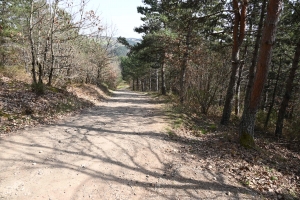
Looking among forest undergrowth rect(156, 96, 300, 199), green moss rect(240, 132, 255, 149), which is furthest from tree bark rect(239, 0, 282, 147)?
forest undergrowth rect(156, 96, 300, 199)

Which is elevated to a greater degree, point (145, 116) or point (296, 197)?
point (145, 116)

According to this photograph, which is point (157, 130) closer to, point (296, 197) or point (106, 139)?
point (106, 139)

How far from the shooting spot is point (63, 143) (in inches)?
221

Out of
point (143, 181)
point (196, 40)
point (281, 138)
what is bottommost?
point (281, 138)

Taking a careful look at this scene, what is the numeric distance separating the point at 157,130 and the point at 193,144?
1.60 meters

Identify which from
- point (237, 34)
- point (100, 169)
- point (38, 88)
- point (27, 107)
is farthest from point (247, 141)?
point (38, 88)

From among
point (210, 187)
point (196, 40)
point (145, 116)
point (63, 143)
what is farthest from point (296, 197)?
point (196, 40)

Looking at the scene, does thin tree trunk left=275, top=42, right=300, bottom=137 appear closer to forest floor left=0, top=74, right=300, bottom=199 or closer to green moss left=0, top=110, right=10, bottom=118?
forest floor left=0, top=74, right=300, bottom=199

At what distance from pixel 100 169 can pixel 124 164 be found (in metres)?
0.63

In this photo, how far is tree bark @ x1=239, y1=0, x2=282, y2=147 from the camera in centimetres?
551

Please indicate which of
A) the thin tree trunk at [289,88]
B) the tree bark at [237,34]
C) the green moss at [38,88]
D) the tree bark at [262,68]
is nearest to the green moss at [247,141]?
the tree bark at [262,68]

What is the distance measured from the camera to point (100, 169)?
4.43 m

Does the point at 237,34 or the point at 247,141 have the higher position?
the point at 237,34

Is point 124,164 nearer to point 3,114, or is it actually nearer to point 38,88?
point 3,114
